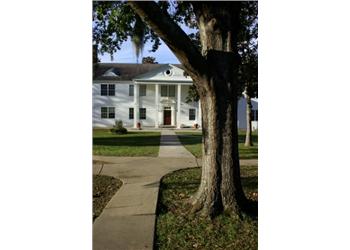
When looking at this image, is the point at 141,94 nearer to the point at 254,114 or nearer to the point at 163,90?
the point at 163,90

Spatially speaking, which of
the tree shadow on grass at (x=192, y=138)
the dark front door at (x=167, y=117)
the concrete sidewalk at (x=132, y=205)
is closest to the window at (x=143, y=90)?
the dark front door at (x=167, y=117)

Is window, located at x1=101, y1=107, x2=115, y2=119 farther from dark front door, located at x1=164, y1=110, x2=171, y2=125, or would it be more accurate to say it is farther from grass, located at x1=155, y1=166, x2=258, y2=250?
grass, located at x1=155, y1=166, x2=258, y2=250

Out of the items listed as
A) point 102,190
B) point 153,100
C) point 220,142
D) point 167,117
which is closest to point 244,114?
point 220,142

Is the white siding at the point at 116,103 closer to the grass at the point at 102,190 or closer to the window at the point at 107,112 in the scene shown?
the window at the point at 107,112

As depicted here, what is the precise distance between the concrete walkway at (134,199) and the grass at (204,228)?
0.29ft

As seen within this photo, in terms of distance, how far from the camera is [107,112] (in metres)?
2.57

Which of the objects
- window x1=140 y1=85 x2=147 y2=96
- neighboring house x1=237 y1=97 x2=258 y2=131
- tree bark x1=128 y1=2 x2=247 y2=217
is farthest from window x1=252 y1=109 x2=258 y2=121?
window x1=140 y1=85 x2=147 y2=96

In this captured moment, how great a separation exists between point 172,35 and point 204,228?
1.41 metres

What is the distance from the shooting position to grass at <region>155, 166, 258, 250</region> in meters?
2.62

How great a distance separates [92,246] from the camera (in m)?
2.51

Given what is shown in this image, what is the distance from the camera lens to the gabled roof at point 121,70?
8.37 feet
